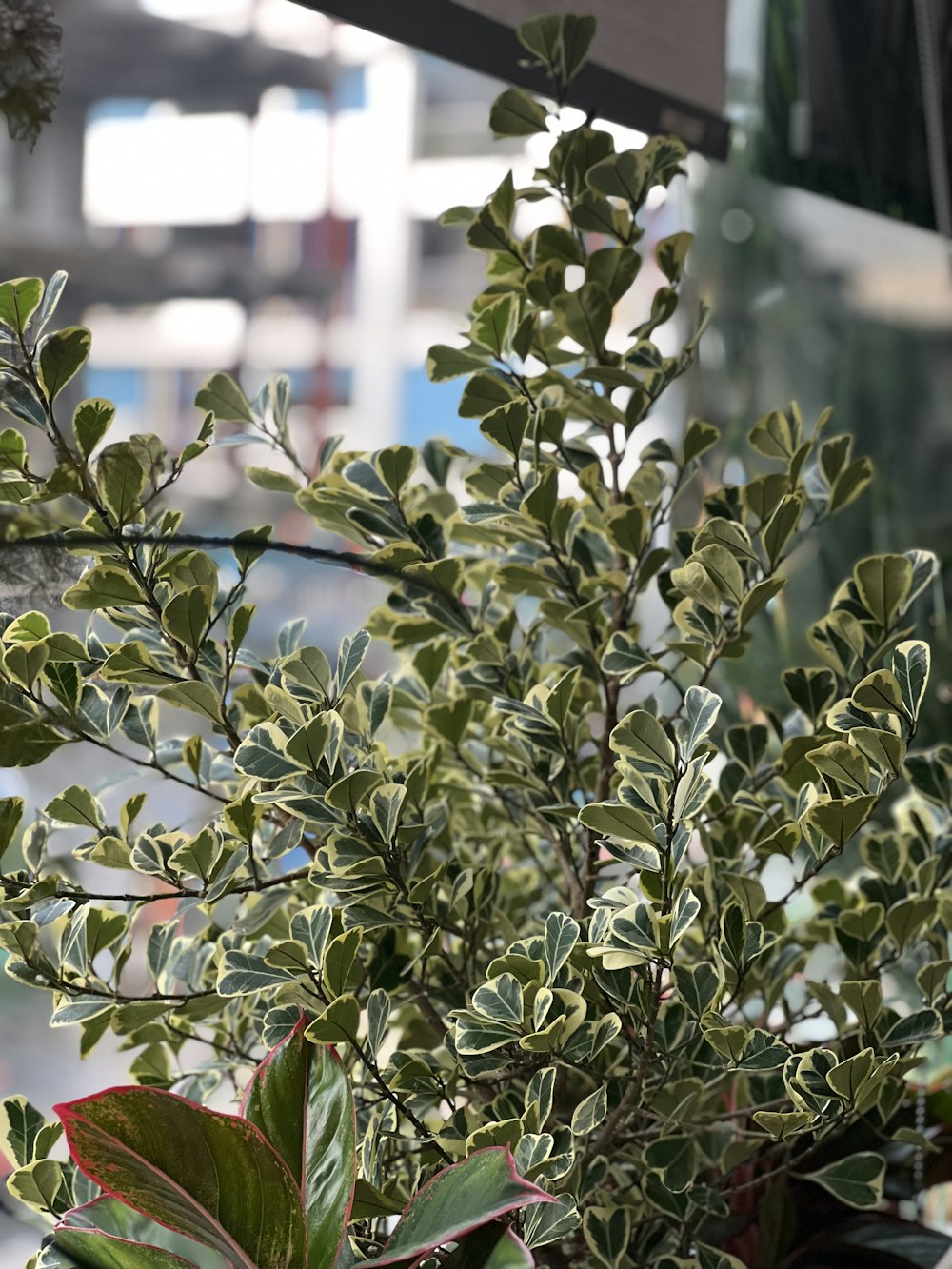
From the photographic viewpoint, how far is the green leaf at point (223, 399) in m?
0.66

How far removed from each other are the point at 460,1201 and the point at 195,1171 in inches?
4.4

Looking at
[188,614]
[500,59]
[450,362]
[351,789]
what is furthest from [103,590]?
[500,59]

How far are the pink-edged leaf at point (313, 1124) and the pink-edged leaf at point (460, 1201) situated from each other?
3cm

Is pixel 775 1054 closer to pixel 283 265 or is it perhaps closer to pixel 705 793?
pixel 705 793

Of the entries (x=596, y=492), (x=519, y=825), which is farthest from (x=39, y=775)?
(x=596, y=492)

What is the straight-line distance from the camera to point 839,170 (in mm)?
1255

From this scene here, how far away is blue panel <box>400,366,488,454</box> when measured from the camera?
1.53m

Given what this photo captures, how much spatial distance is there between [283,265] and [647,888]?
1.26m

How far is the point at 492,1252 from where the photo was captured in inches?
17.6

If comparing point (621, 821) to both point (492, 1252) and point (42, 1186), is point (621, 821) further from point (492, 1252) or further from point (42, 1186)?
point (42, 1186)

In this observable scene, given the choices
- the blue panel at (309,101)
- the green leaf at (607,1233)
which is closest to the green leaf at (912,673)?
the green leaf at (607,1233)

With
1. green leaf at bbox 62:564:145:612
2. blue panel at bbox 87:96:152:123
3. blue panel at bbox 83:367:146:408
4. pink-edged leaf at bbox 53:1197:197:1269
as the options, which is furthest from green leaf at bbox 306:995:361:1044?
blue panel at bbox 87:96:152:123

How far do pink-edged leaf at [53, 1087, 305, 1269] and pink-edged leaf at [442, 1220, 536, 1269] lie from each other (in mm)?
68

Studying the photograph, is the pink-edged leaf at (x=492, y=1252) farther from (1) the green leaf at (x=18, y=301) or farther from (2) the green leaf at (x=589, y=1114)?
(1) the green leaf at (x=18, y=301)
